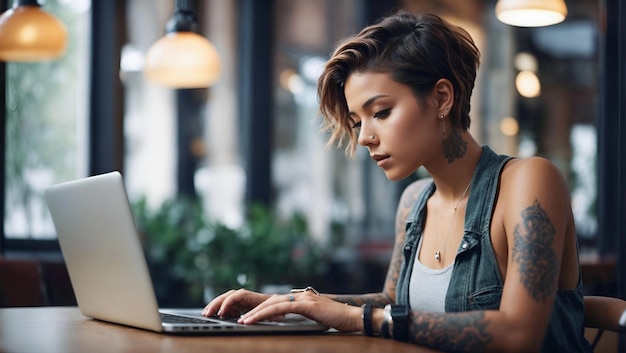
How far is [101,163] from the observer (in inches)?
190

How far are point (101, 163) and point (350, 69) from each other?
301cm

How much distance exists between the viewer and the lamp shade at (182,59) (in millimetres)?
3633

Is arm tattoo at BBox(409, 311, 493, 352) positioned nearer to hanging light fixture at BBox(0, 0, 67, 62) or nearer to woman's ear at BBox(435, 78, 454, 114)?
woman's ear at BBox(435, 78, 454, 114)

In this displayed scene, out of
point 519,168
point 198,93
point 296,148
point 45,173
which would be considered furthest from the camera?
point 296,148

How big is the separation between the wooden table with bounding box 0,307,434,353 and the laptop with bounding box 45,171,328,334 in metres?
0.04

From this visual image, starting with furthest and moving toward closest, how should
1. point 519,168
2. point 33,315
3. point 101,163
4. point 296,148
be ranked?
point 296,148, point 101,163, point 33,315, point 519,168

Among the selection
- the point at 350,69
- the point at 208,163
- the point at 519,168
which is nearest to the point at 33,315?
the point at 350,69

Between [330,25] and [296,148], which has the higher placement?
[330,25]

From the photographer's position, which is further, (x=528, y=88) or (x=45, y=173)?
(x=528, y=88)

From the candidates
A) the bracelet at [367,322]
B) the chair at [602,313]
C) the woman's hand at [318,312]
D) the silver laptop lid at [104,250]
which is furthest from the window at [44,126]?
the chair at [602,313]

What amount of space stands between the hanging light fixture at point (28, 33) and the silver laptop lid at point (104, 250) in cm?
122

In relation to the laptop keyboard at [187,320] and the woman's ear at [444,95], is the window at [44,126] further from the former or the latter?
the woman's ear at [444,95]

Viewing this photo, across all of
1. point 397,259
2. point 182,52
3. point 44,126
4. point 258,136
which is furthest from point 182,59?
point 258,136

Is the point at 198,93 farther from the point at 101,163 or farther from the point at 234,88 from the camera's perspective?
the point at 101,163
